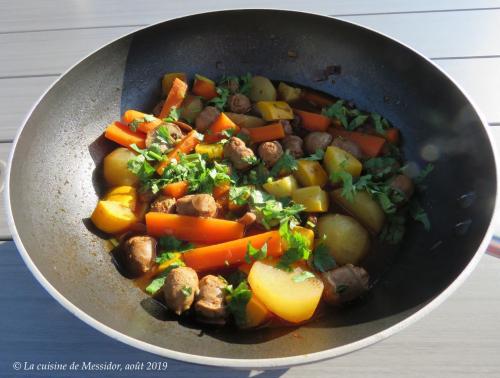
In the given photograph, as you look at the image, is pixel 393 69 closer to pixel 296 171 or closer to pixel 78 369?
pixel 296 171

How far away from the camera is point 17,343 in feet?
4.91

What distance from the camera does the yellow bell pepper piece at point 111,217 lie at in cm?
179

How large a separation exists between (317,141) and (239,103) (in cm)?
48

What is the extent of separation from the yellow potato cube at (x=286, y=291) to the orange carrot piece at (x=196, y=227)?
223 mm

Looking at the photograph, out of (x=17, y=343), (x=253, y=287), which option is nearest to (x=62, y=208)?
(x=17, y=343)

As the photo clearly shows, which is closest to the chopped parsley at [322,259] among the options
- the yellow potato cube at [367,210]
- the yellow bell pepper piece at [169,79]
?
the yellow potato cube at [367,210]

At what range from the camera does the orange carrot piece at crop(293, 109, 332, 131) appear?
224cm

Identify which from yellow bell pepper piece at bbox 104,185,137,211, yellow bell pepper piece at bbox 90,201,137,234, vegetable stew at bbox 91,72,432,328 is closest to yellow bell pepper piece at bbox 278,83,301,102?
vegetable stew at bbox 91,72,432,328

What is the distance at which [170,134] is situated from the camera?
83.6 inches

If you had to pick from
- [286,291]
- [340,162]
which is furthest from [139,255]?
[340,162]

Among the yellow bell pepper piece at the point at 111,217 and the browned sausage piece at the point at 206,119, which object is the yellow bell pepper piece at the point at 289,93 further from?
the yellow bell pepper piece at the point at 111,217

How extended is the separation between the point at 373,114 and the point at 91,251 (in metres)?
1.51

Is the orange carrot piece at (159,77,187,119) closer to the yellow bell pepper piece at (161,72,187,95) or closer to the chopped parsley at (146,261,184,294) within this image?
the yellow bell pepper piece at (161,72,187,95)

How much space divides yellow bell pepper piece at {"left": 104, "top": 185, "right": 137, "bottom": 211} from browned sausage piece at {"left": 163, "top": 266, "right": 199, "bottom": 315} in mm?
481
